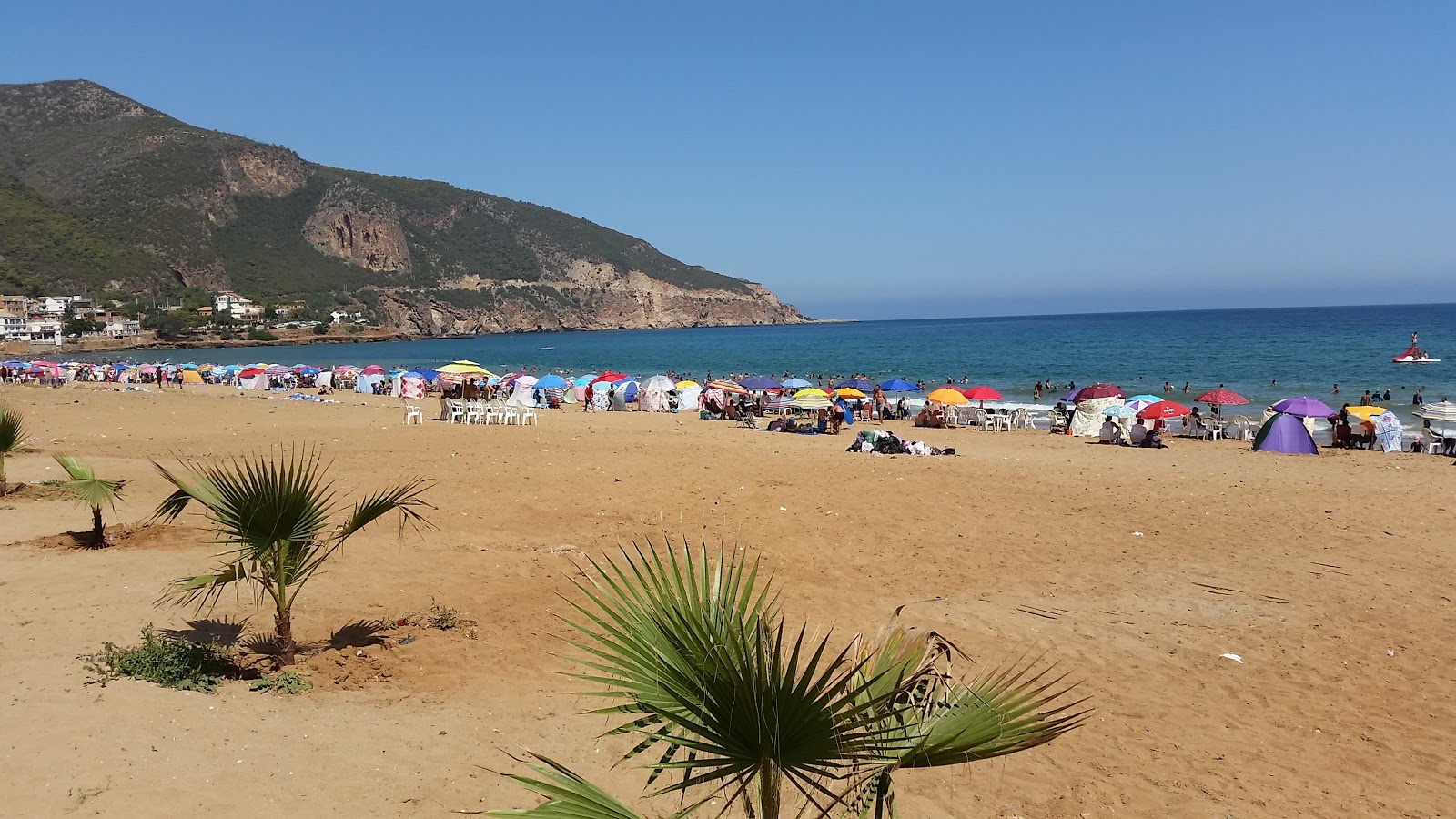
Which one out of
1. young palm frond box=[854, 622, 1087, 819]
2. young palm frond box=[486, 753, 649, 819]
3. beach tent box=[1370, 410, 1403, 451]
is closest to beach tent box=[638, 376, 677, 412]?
beach tent box=[1370, 410, 1403, 451]

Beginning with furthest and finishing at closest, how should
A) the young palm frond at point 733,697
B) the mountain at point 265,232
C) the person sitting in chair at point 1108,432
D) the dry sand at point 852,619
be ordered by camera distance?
1. the mountain at point 265,232
2. the person sitting in chair at point 1108,432
3. the dry sand at point 852,619
4. the young palm frond at point 733,697

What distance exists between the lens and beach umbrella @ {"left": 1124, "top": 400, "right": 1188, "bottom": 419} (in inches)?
757

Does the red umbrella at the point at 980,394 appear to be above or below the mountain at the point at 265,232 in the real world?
below

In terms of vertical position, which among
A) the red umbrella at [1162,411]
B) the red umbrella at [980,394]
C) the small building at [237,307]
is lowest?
the red umbrella at [1162,411]

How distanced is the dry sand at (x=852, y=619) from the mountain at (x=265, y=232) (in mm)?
109328

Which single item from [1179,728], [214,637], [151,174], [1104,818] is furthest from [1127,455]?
[151,174]

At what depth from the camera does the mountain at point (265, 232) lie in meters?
101

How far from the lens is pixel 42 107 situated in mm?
127438

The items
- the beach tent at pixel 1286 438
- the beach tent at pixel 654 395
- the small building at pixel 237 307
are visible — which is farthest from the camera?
the small building at pixel 237 307

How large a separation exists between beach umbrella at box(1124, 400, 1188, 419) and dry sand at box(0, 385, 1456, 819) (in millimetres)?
4556

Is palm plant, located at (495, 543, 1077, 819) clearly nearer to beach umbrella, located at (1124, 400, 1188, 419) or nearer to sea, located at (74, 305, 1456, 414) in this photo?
beach umbrella, located at (1124, 400, 1188, 419)

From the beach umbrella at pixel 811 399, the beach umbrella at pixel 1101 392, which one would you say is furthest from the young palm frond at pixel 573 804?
the beach umbrella at pixel 1101 392

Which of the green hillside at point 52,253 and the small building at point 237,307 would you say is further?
the small building at point 237,307

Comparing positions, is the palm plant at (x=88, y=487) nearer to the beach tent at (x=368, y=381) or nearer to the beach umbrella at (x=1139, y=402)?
the beach umbrella at (x=1139, y=402)
